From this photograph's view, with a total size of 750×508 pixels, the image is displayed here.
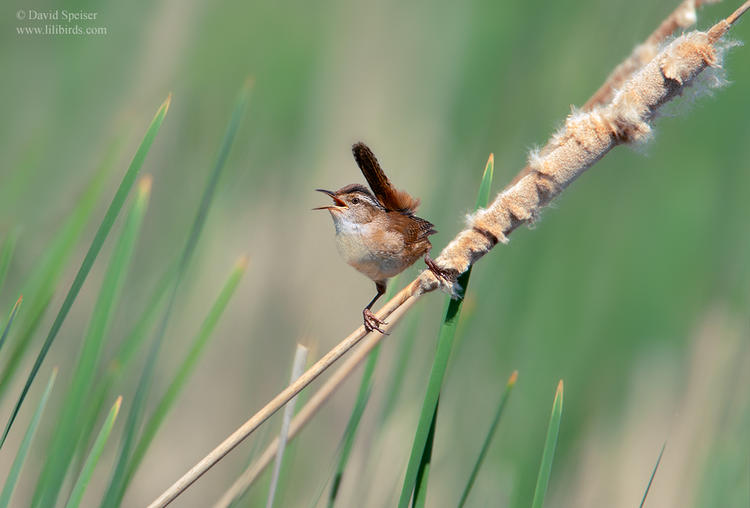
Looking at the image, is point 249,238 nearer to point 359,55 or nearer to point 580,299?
point 359,55

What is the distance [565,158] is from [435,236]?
129cm

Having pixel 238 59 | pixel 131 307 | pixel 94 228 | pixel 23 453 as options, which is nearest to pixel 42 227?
pixel 94 228

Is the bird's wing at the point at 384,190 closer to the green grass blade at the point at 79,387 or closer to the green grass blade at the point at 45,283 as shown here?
the green grass blade at the point at 45,283

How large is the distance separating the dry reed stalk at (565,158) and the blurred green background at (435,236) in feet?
2.12

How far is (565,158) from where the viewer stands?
4.53ft

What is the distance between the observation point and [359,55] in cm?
350

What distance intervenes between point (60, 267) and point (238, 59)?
2.02 meters

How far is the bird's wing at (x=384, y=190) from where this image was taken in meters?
2.30

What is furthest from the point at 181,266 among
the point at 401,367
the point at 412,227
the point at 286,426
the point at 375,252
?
the point at 412,227

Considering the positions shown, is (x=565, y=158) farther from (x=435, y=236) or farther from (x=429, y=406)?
(x=435, y=236)

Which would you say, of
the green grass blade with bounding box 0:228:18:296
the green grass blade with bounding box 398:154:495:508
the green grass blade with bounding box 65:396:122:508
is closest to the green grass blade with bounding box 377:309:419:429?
the green grass blade with bounding box 398:154:495:508

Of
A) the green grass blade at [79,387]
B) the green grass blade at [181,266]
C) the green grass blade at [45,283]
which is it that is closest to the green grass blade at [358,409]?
the green grass blade at [181,266]

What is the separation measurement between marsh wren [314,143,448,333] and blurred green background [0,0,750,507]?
0.14 m

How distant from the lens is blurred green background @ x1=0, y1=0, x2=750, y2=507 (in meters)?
2.36
